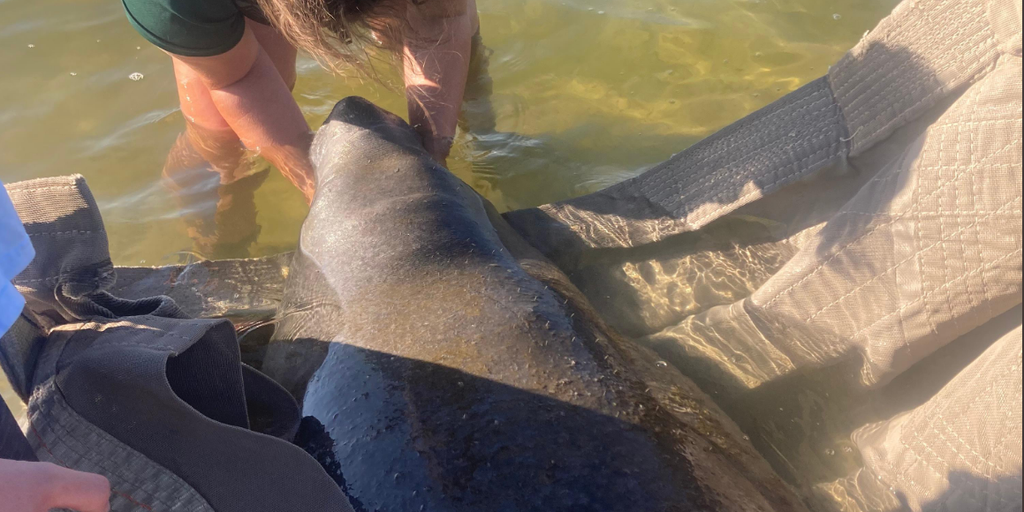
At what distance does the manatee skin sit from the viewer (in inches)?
81.4

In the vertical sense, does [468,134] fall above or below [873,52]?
below

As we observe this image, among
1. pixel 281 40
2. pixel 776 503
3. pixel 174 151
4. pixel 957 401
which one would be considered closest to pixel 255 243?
pixel 174 151

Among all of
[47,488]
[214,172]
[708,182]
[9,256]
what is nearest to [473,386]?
[47,488]

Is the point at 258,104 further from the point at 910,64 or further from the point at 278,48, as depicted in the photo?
the point at 910,64

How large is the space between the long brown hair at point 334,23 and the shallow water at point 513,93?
5.54 ft

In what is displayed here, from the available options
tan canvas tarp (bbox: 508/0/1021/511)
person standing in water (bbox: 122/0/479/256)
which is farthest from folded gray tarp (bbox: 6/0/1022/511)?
person standing in water (bbox: 122/0/479/256)

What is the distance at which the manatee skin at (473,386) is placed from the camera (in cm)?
207

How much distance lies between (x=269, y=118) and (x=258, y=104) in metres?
0.10

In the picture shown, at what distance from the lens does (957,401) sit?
234cm

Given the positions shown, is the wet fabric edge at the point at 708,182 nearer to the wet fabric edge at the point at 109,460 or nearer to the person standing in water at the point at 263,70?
the person standing in water at the point at 263,70

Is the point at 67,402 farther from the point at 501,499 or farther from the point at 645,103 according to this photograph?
the point at 645,103

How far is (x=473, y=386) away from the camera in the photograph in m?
2.31

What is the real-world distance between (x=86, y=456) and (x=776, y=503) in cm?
206

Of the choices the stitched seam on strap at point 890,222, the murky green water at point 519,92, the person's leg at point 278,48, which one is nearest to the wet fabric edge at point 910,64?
the stitched seam on strap at point 890,222
